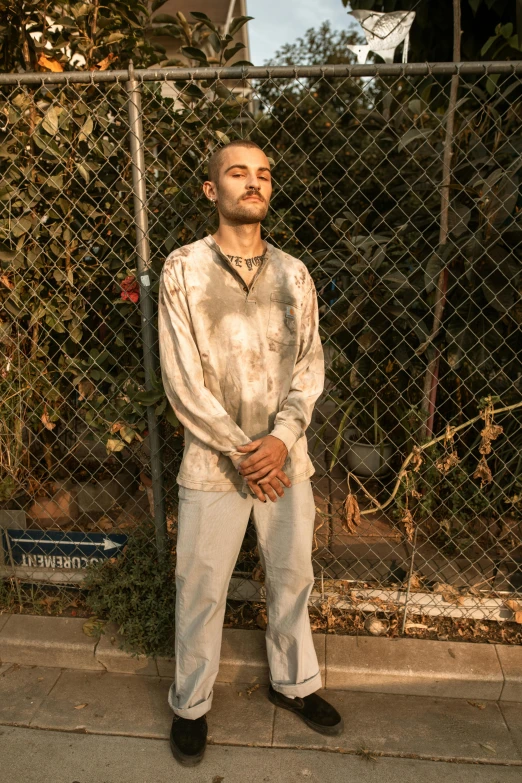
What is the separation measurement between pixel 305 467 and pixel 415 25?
3.01m

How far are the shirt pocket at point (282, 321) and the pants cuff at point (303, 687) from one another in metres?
1.29

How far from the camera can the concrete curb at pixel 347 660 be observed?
2.76 metres

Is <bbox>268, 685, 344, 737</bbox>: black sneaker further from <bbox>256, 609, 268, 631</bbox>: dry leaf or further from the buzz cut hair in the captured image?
the buzz cut hair

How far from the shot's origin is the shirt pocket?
2.35m

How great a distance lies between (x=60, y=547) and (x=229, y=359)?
147 centimetres

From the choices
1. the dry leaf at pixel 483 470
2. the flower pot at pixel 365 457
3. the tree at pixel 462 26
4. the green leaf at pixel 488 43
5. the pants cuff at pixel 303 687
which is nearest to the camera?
the pants cuff at pixel 303 687

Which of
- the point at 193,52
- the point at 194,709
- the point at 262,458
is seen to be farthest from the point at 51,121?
the point at 194,709

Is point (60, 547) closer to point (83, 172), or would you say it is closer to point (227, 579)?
point (227, 579)

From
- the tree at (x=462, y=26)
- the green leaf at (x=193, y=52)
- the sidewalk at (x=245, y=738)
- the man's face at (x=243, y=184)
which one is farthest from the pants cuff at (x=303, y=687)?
the tree at (x=462, y=26)

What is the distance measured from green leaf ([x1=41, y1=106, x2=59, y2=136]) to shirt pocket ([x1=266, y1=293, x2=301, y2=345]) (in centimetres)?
128

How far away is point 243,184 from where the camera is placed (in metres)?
2.26

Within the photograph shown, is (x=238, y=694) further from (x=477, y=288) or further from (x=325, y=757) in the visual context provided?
(x=477, y=288)

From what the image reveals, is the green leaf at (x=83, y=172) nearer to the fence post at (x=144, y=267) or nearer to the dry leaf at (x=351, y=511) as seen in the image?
the fence post at (x=144, y=267)

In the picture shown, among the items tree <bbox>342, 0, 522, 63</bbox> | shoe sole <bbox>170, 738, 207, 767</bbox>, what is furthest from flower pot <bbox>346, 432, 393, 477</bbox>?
tree <bbox>342, 0, 522, 63</bbox>
